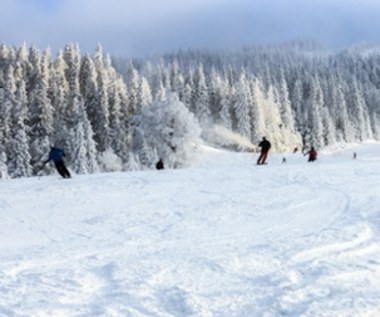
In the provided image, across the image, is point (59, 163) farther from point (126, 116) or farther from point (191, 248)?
point (126, 116)

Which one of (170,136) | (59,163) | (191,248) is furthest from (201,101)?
(191,248)

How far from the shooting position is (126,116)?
82000mm

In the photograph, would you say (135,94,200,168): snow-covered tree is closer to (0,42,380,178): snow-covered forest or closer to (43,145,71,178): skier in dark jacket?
(0,42,380,178): snow-covered forest

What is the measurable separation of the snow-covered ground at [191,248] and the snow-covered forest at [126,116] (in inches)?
1619

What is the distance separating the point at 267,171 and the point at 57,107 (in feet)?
204

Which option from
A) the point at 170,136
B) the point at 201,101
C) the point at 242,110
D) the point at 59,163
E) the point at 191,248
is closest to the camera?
the point at 191,248

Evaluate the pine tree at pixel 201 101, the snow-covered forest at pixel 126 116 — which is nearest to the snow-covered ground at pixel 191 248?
A: the snow-covered forest at pixel 126 116

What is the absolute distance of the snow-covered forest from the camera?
63.1 metres

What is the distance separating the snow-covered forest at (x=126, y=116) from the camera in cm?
6306

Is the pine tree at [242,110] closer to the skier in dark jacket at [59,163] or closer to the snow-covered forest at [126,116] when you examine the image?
the snow-covered forest at [126,116]

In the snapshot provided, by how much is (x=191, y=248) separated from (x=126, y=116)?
234ft

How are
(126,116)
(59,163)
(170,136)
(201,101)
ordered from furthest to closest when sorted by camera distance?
(201,101) < (126,116) < (170,136) < (59,163)

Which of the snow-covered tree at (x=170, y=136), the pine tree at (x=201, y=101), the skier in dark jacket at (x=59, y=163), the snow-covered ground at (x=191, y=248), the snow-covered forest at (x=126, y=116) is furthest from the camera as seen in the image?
the pine tree at (x=201, y=101)

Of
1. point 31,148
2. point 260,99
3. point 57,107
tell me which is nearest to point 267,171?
point 31,148
